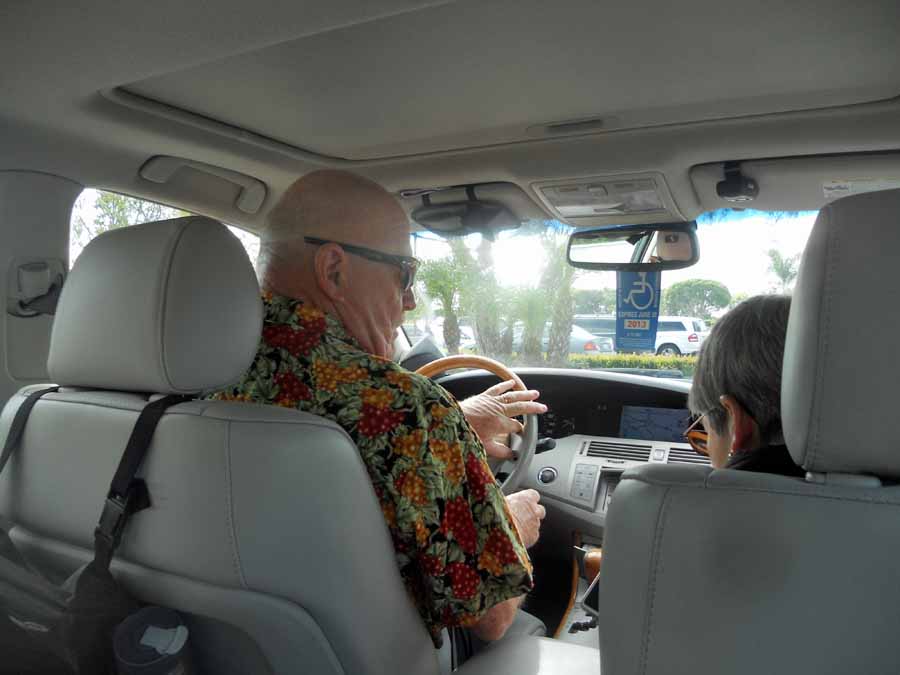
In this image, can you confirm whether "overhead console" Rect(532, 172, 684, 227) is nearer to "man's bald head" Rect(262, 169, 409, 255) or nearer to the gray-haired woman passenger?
"man's bald head" Rect(262, 169, 409, 255)

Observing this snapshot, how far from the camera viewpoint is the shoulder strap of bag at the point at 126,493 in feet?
4.70

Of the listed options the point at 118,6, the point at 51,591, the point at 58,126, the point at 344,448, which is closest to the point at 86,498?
the point at 51,591

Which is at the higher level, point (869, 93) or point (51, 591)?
point (869, 93)

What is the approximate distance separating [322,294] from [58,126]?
1181 mm

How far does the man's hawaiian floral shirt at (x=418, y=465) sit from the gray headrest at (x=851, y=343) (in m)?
0.84

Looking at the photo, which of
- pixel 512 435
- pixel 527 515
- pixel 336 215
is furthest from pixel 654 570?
pixel 512 435

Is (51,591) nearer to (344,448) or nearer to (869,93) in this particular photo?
(344,448)

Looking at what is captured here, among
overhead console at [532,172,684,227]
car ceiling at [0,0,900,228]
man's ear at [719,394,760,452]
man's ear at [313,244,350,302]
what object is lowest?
man's ear at [719,394,760,452]

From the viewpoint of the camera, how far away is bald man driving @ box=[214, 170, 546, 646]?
5.31 ft

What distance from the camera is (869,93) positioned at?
2.07 m

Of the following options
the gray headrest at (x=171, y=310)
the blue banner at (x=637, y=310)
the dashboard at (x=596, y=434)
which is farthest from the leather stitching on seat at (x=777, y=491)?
the dashboard at (x=596, y=434)

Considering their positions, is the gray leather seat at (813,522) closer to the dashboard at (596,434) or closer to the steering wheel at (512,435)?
the steering wheel at (512,435)

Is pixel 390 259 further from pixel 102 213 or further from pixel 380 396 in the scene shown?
pixel 102 213

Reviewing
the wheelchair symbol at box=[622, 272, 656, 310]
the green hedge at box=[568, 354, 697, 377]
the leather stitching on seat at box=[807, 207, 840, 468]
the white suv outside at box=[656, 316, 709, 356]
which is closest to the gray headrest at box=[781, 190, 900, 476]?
the leather stitching on seat at box=[807, 207, 840, 468]
